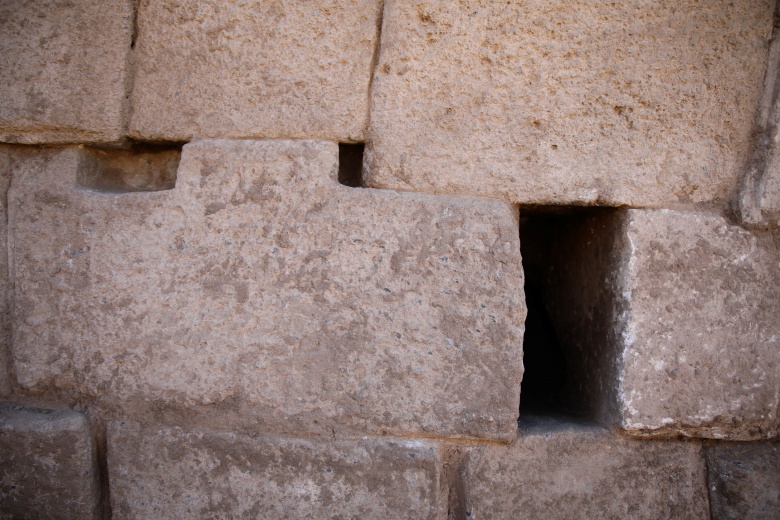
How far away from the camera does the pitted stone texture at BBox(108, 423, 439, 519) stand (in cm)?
149

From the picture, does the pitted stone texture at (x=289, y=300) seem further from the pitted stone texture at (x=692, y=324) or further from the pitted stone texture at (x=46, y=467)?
the pitted stone texture at (x=692, y=324)

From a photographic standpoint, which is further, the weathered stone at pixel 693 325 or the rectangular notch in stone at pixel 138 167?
the rectangular notch in stone at pixel 138 167

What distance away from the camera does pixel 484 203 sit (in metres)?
1.49

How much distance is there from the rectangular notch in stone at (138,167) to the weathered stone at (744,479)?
5.68 feet

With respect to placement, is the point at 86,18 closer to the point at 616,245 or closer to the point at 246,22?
the point at 246,22

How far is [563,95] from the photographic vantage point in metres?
1.49

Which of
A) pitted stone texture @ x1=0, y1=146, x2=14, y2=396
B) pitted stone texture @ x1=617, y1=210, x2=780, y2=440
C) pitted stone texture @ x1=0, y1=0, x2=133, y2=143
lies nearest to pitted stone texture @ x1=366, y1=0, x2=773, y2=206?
pitted stone texture @ x1=617, y1=210, x2=780, y2=440

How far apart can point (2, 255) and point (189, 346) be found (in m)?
0.59

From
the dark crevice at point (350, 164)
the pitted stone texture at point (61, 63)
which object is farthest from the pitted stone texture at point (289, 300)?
the pitted stone texture at point (61, 63)

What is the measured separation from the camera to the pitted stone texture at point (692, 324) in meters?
1.51

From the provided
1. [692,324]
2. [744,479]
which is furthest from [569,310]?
[744,479]

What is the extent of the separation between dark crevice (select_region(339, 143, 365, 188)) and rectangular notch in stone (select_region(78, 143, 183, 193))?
0.47 m

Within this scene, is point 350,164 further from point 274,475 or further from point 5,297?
point 5,297

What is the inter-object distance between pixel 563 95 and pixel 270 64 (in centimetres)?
78
